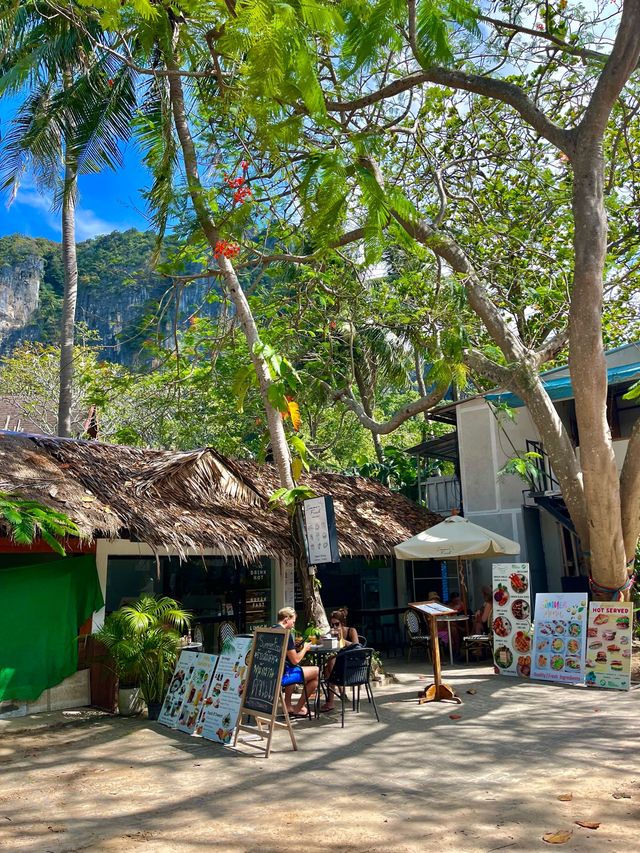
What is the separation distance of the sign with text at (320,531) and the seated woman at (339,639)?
2.69 feet

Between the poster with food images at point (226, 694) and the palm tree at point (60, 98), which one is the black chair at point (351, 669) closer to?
the poster with food images at point (226, 694)

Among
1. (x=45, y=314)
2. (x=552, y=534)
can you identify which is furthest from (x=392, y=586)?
(x=45, y=314)

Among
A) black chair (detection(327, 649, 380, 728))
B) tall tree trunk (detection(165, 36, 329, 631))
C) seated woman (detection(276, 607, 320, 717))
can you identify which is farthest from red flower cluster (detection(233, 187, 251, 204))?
black chair (detection(327, 649, 380, 728))

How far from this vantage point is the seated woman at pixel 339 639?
26.9ft

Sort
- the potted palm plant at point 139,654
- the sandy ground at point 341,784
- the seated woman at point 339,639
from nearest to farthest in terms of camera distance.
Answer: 1. the sandy ground at point 341,784
2. the potted palm plant at point 139,654
3. the seated woman at point 339,639

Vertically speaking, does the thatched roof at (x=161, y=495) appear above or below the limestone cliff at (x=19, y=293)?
below

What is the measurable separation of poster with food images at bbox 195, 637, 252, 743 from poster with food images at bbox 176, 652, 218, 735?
0.08 metres

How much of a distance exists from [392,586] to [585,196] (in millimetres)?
8955

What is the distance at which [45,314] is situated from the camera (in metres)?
57.1

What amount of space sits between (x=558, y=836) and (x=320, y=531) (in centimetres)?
556

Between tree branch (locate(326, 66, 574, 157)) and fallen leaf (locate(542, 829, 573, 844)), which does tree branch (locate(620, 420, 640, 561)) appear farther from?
fallen leaf (locate(542, 829, 573, 844))

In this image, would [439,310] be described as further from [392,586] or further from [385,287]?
[392,586]

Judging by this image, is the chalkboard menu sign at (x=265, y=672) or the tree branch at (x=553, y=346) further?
the tree branch at (x=553, y=346)

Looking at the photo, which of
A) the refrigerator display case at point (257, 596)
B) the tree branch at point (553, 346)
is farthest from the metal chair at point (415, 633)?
the tree branch at point (553, 346)
